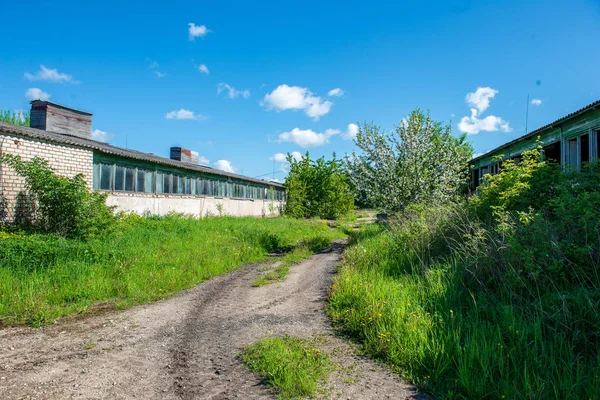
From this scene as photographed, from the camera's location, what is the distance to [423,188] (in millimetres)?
12273

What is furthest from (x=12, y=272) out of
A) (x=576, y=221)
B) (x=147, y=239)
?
(x=576, y=221)

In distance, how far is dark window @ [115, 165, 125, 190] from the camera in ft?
51.6

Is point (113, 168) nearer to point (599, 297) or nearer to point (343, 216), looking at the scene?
point (599, 297)

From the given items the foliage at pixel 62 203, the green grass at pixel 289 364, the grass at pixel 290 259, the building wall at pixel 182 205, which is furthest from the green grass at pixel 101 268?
the green grass at pixel 289 364

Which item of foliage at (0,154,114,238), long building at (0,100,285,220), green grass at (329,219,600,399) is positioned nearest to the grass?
green grass at (329,219,600,399)

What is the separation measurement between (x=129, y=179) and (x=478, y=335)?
53.1 ft

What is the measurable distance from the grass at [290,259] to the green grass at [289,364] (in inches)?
142

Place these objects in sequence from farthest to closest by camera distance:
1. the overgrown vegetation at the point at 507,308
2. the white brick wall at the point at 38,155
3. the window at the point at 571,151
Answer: the window at the point at 571,151 → the white brick wall at the point at 38,155 → the overgrown vegetation at the point at 507,308

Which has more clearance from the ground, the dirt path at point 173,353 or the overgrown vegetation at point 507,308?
the overgrown vegetation at point 507,308

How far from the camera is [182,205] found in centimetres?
2062

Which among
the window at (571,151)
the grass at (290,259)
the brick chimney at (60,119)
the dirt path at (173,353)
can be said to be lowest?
the dirt path at (173,353)

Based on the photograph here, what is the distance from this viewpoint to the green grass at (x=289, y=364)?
11.2 ft

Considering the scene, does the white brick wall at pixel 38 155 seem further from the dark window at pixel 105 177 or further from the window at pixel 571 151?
the window at pixel 571 151

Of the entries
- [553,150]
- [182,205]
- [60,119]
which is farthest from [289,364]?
[182,205]
